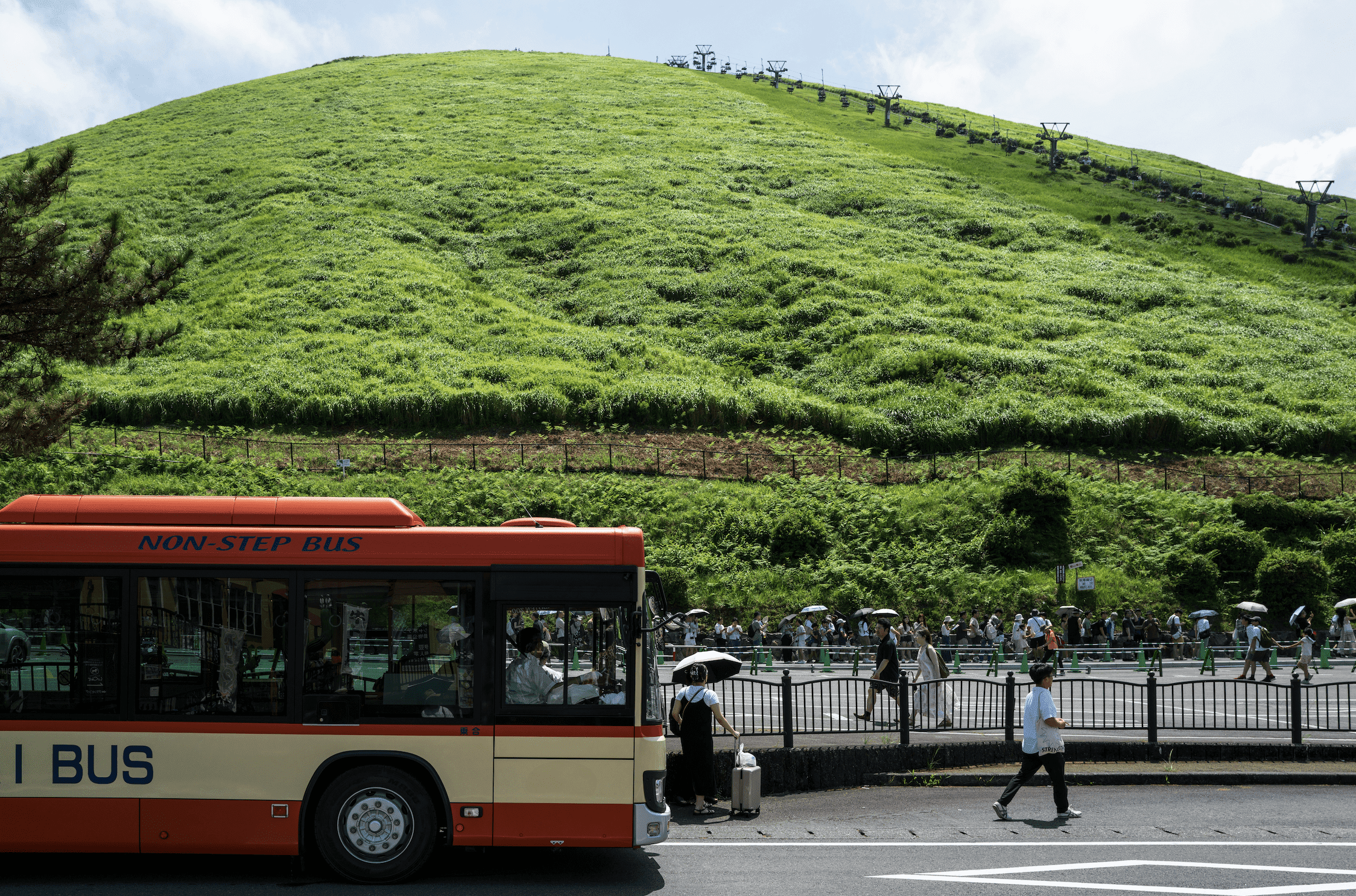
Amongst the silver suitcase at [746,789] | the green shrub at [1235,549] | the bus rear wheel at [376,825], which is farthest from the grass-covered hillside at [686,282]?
the bus rear wheel at [376,825]

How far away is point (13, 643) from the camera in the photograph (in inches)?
339

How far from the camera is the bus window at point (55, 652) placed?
28.2ft

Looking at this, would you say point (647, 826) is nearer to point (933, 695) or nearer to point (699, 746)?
point (699, 746)

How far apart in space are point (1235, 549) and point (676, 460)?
2022cm

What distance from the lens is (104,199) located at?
247 feet

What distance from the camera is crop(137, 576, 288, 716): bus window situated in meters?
8.62

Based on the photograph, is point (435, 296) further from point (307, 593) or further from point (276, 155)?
point (307, 593)

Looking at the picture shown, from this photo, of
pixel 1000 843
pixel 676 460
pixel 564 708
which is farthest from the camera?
pixel 676 460

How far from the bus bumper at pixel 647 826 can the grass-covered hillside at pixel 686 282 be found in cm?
3665

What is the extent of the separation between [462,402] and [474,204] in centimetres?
3538

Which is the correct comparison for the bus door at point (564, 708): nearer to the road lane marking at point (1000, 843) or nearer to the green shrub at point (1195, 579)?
the road lane marking at point (1000, 843)

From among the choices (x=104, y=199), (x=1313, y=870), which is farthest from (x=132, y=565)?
(x=104, y=199)

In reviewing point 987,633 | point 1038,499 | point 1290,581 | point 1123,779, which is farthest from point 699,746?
point 1290,581

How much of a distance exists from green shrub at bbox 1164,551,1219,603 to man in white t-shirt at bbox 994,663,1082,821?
2647 centimetres
